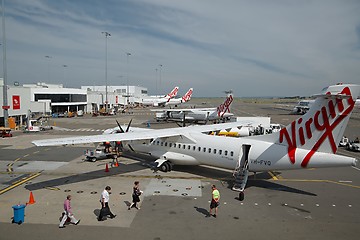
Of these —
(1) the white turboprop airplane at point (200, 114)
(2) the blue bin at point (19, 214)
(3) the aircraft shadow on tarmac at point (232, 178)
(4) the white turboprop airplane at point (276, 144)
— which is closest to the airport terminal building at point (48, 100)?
(1) the white turboprop airplane at point (200, 114)

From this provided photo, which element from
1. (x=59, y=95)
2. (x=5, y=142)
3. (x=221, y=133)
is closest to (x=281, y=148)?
(x=221, y=133)

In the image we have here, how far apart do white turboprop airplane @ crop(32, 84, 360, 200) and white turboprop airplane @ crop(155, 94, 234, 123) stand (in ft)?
91.9

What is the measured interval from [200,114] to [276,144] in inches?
1560

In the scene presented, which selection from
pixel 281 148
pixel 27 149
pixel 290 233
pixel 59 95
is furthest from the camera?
pixel 59 95

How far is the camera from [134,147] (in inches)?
980

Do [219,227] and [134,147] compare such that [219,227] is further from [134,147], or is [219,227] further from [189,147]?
[134,147]

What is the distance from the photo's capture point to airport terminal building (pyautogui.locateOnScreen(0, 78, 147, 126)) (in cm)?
4619

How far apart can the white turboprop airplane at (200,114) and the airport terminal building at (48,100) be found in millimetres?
27846

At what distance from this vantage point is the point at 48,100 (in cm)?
6875

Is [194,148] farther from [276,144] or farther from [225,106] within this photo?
[225,106]

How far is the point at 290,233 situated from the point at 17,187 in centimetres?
1712

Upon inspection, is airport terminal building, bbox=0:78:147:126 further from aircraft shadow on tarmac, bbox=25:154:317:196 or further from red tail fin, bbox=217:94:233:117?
red tail fin, bbox=217:94:233:117

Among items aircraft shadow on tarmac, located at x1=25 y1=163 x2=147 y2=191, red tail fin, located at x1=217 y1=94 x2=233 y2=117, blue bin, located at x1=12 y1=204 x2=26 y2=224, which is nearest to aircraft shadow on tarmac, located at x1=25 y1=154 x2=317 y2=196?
aircraft shadow on tarmac, located at x1=25 y1=163 x2=147 y2=191

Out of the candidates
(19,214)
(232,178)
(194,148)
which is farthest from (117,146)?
(19,214)
